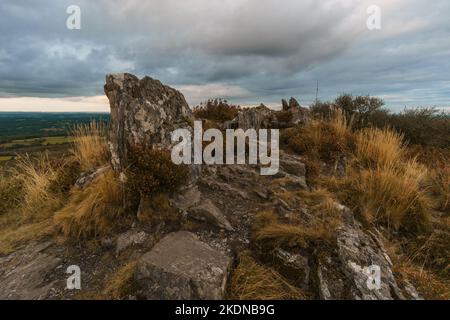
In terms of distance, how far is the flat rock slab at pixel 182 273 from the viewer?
293 cm

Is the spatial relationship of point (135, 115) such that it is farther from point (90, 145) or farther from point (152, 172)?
point (90, 145)

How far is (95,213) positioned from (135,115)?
1892 mm

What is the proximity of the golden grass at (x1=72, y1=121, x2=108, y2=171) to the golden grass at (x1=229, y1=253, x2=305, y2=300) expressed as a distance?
4469 mm

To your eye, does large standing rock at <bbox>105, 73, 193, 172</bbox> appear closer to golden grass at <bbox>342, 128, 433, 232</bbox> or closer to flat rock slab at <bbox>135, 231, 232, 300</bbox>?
flat rock slab at <bbox>135, 231, 232, 300</bbox>

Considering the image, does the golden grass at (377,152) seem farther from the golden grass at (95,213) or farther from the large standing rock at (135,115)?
the golden grass at (95,213)

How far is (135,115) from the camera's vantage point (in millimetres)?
4957

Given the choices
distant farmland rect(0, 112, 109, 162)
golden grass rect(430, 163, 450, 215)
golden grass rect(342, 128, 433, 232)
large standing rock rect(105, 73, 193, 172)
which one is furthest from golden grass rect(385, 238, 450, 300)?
distant farmland rect(0, 112, 109, 162)

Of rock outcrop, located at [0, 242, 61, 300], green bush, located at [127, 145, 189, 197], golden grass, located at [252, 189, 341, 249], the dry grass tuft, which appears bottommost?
rock outcrop, located at [0, 242, 61, 300]

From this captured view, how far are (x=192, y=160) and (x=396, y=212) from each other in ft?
12.8

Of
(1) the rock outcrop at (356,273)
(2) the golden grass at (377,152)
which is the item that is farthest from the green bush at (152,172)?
(2) the golden grass at (377,152)

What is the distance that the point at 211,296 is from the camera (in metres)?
2.90

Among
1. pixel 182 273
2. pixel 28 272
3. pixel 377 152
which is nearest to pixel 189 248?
pixel 182 273

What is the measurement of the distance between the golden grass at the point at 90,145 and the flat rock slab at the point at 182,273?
3684mm

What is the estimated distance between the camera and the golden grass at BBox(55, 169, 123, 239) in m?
4.29
